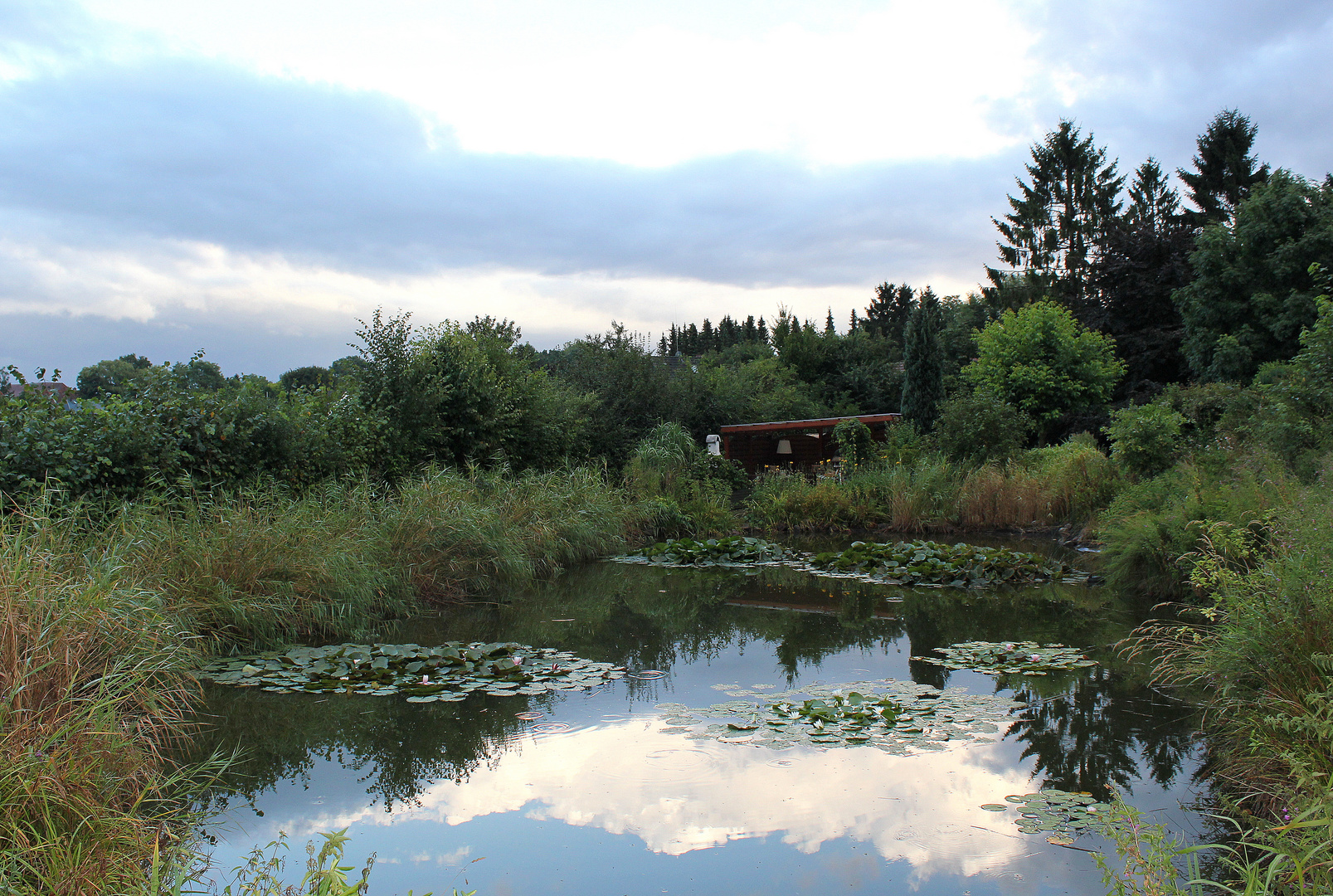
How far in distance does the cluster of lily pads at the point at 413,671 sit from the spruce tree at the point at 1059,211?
29894 mm

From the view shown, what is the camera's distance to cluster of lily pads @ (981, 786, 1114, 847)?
3.22 meters

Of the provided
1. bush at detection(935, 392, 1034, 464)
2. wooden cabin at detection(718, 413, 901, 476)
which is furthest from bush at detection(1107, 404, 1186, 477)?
wooden cabin at detection(718, 413, 901, 476)

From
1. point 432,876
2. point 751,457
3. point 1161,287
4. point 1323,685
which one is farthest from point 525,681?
point 1161,287

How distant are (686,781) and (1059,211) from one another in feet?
114

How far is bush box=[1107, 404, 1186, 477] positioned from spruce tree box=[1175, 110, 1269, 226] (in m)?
21.5

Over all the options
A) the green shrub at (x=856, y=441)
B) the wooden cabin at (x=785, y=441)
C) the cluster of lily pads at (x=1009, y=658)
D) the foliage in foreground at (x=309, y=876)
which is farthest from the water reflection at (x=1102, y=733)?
the wooden cabin at (x=785, y=441)

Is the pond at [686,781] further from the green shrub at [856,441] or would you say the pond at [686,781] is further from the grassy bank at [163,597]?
the green shrub at [856,441]

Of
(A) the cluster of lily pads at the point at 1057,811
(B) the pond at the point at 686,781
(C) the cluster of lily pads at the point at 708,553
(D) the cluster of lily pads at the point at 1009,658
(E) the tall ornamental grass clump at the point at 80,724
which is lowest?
(B) the pond at the point at 686,781

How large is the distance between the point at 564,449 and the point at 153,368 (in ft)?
24.2

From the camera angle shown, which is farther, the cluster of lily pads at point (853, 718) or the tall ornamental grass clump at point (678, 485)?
the tall ornamental grass clump at point (678, 485)

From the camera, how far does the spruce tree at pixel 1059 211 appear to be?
105ft

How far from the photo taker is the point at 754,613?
755 cm

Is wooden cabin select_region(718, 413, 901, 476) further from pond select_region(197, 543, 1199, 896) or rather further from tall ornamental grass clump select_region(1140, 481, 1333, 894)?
tall ornamental grass clump select_region(1140, 481, 1333, 894)

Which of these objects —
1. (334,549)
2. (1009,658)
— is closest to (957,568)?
(1009,658)
